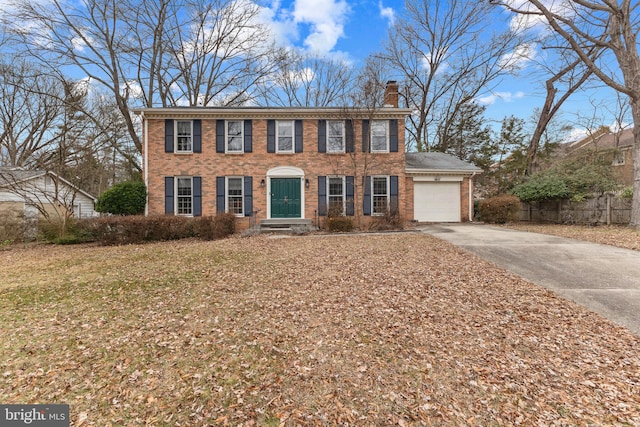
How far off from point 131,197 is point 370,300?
1238 centimetres

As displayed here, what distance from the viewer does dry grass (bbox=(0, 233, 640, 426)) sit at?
231 centimetres

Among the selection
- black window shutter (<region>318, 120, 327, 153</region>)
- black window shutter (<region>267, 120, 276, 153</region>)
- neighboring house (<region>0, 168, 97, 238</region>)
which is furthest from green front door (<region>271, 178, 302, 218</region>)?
neighboring house (<region>0, 168, 97, 238</region>)

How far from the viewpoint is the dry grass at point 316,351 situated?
7.58 feet

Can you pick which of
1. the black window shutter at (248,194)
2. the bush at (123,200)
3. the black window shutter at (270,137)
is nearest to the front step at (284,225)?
the black window shutter at (248,194)

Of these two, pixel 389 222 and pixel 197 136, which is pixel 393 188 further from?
pixel 197 136

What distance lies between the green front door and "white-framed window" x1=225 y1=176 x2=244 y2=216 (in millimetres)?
1470

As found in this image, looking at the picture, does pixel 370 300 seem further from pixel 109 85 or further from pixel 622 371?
pixel 109 85

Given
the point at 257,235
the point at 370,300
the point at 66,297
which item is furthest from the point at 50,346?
the point at 257,235

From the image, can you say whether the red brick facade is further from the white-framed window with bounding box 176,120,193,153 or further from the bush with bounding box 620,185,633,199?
the bush with bounding box 620,185,633,199

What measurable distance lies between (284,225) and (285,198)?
1.47 metres

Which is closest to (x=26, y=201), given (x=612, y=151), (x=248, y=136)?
(x=248, y=136)

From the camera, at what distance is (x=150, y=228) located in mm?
10398

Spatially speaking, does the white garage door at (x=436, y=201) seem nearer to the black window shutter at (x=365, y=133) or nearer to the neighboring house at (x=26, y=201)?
the black window shutter at (x=365, y=133)

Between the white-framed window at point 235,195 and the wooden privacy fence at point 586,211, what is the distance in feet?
48.2
